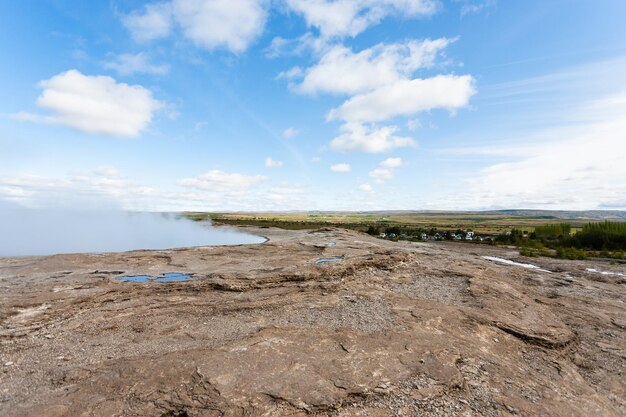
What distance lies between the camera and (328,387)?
27.3ft

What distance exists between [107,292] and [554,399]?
58.4 feet

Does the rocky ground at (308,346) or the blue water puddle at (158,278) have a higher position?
the blue water puddle at (158,278)

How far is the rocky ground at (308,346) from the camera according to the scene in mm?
7961

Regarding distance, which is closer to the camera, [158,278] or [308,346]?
[308,346]

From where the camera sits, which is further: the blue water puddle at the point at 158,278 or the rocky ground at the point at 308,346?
the blue water puddle at the point at 158,278

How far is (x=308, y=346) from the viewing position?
34.1ft

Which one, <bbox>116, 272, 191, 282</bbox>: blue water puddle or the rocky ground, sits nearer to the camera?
the rocky ground

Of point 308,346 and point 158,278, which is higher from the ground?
point 158,278

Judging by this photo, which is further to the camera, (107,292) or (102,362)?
(107,292)

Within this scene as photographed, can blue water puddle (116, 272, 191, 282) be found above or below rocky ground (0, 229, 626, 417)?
above

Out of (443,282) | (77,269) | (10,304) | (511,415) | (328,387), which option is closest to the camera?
(511,415)

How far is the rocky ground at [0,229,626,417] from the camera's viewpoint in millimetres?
7961

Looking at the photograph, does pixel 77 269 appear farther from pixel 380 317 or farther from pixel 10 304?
pixel 380 317

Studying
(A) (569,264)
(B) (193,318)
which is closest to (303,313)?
(B) (193,318)
